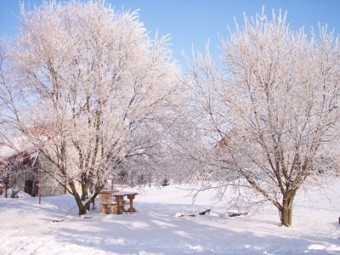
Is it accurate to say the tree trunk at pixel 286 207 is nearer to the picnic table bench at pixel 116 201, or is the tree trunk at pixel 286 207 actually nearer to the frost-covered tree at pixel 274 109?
the frost-covered tree at pixel 274 109

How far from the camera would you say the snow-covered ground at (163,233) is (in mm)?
8859

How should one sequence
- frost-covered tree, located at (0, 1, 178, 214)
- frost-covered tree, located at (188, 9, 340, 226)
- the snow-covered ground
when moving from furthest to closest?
frost-covered tree, located at (0, 1, 178, 214) → frost-covered tree, located at (188, 9, 340, 226) → the snow-covered ground

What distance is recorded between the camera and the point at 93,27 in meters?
15.6

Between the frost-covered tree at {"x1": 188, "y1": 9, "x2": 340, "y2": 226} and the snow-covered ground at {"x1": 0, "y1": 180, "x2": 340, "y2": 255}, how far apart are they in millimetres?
1237

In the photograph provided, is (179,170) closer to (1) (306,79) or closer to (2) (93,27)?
(1) (306,79)

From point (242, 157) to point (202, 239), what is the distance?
304 centimetres

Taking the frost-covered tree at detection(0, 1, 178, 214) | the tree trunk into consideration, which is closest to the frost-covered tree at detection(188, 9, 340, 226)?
the tree trunk

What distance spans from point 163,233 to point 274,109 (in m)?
4.67

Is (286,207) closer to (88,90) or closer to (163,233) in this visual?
(163,233)

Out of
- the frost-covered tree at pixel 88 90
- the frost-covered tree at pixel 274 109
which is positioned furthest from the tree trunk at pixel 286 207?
the frost-covered tree at pixel 88 90

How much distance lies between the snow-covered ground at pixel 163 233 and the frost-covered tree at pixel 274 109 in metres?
1.24

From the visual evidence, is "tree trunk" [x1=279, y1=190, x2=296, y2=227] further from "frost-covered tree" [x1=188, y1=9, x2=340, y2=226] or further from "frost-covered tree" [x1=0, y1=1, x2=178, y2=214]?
"frost-covered tree" [x1=0, y1=1, x2=178, y2=214]

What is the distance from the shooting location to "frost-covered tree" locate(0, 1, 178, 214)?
14047 millimetres

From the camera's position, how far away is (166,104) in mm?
15516
